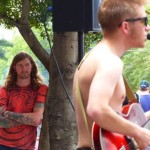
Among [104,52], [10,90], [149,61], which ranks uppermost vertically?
[104,52]

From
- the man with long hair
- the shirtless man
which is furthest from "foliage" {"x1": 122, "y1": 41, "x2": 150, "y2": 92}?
the shirtless man

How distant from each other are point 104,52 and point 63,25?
1.58 meters

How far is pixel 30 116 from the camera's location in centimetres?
452

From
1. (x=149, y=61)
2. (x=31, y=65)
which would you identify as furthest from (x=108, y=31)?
(x=149, y=61)

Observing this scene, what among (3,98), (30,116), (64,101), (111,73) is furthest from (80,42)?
(111,73)

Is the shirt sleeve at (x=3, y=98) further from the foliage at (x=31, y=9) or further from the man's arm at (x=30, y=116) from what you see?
the foliage at (x=31, y=9)

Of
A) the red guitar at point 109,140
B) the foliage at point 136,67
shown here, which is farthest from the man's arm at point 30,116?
the foliage at point 136,67

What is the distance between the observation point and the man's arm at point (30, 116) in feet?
14.8

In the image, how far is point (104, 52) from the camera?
2646mm

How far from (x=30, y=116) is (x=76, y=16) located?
3.24 feet

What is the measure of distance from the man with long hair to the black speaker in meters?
0.66

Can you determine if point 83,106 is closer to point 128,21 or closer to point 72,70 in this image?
point 128,21

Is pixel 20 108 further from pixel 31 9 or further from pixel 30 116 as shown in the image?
pixel 31 9

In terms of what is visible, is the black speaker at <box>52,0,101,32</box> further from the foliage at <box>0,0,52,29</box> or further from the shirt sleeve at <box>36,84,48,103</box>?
the foliage at <box>0,0,52,29</box>
